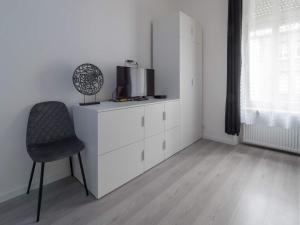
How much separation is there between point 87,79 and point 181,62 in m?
1.45

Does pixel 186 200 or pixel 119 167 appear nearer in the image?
pixel 186 200

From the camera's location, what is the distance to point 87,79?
6.84 ft

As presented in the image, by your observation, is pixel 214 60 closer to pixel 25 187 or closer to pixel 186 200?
pixel 186 200

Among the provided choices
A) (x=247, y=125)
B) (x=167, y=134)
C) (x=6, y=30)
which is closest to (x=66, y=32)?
(x=6, y=30)

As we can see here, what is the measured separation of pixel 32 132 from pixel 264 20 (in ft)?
10.8

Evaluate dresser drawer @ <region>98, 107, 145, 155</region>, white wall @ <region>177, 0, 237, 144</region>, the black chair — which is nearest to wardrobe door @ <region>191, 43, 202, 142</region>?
white wall @ <region>177, 0, 237, 144</region>

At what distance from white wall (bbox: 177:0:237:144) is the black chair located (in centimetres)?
247

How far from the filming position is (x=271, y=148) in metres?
3.00

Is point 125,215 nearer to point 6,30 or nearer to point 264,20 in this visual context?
point 6,30

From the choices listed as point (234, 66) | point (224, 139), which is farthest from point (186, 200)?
point (234, 66)

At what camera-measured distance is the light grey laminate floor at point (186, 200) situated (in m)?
1.53

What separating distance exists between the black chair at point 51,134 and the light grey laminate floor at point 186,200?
256 mm

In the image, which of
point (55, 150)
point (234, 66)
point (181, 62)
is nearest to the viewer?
point (55, 150)

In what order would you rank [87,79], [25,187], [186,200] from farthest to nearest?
[87,79] → [25,187] → [186,200]
